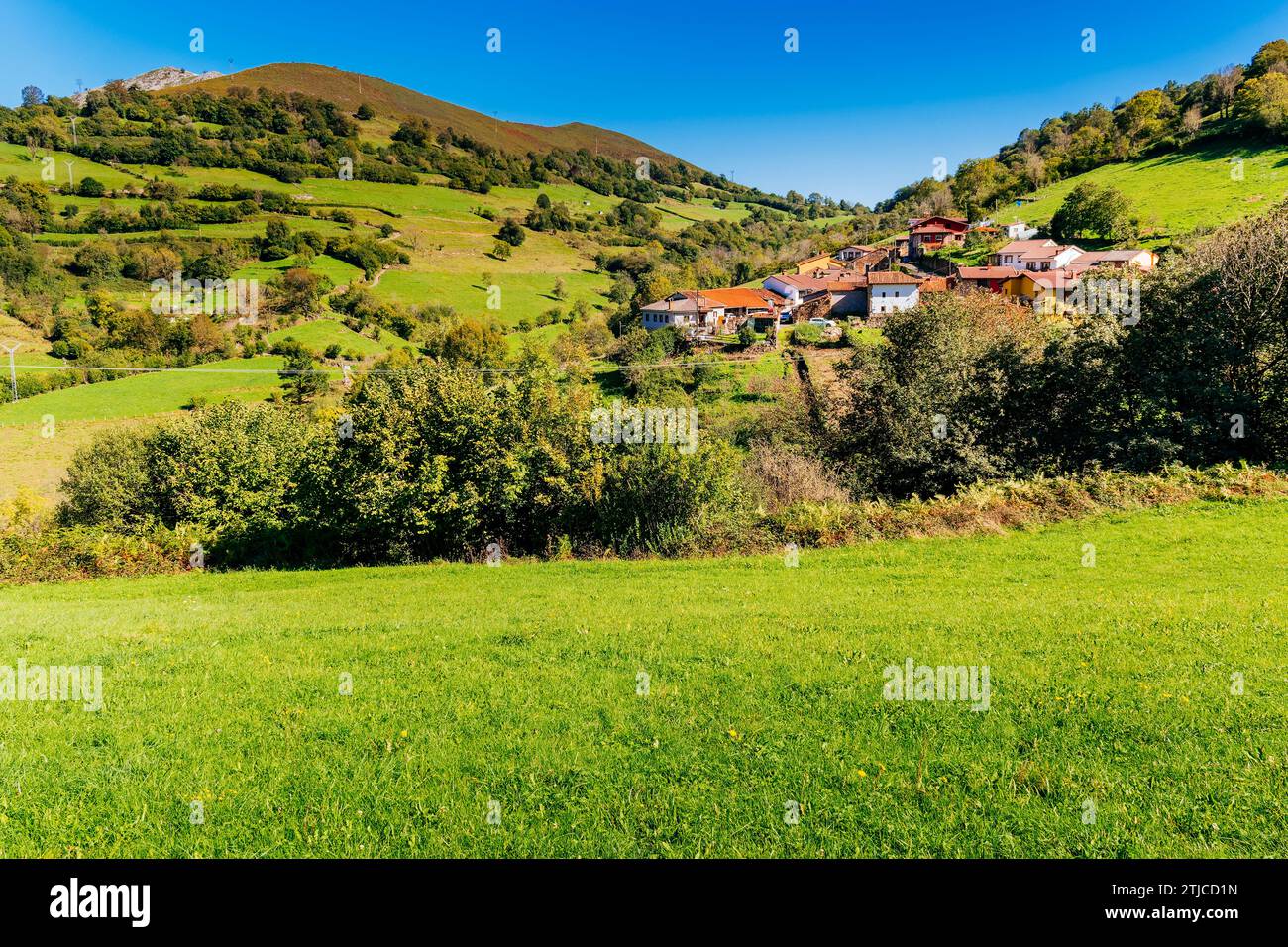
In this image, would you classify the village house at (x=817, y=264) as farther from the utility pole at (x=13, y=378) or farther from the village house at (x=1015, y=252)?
the utility pole at (x=13, y=378)

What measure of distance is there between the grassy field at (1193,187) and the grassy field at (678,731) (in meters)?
89.3

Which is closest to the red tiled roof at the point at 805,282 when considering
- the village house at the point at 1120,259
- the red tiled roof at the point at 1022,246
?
the red tiled roof at the point at 1022,246

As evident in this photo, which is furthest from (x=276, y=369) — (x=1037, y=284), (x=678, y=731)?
(x=1037, y=284)

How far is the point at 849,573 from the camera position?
60.2 ft

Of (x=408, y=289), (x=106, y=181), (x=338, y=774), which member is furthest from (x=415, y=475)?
(x=106, y=181)

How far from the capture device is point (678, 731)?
318 inches

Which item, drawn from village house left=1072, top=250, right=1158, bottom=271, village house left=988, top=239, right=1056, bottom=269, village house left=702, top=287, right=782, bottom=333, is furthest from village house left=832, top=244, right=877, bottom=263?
village house left=1072, top=250, right=1158, bottom=271

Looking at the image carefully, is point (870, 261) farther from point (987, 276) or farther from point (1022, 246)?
point (987, 276)

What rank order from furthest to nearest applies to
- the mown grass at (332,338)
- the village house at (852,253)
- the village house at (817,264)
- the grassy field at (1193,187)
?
the village house at (852,253) < the village house at (817,264) < the mown grass at (332,338) < the grassy field at (1193,187)

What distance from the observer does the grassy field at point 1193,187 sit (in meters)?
80.0

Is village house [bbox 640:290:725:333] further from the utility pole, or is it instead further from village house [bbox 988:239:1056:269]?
the utility pole

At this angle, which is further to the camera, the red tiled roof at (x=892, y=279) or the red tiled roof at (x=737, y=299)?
the red tiled roof at (x=737, y=299)

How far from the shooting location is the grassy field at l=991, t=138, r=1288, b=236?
80000 mm

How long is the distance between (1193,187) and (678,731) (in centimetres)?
12506
